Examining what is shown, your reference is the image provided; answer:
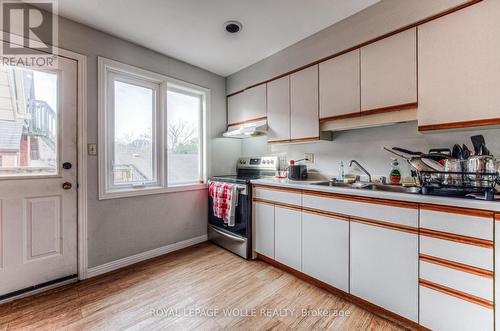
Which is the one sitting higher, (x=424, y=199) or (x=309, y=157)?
(x=309, y=157)

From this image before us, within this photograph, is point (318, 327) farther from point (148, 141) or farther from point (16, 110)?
point (16, 110)

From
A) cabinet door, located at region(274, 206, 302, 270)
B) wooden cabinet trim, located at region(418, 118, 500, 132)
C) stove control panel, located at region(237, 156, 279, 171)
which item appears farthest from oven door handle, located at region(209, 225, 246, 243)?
wooden cabinet trim, located at region(418, 118, 500, 132)

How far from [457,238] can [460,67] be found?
3.55 ft

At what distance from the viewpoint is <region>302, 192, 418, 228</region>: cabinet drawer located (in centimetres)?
136

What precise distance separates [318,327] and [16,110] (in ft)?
9.21

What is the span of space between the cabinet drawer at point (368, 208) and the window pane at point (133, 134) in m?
1.81

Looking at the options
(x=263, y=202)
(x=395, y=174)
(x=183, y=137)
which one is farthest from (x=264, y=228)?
(x=183, y=137)

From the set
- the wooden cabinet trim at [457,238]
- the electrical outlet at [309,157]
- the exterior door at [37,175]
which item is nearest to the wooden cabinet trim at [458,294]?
the wooden cabinet trim at [457,238]

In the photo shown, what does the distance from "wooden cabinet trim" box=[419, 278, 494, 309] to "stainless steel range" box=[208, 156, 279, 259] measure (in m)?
1.52

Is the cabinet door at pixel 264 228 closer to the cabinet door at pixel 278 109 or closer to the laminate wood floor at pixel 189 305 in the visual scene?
the laminate wood floor at pixel 189 305

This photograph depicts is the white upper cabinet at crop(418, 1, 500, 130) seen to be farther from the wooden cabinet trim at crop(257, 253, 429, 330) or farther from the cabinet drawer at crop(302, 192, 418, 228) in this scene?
the wooden cabinet trim at crop(257, 253, 429, 330)

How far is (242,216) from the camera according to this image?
7.84ft

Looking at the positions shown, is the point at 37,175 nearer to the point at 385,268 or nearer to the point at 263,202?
the point at 263,202

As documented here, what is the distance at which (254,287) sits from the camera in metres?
1.87
